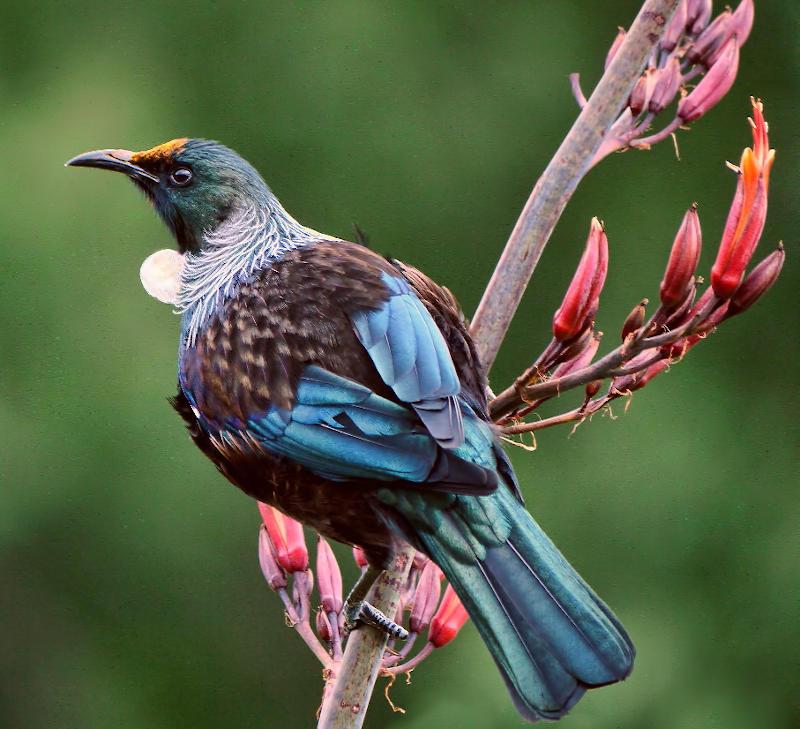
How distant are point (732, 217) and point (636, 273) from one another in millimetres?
2870

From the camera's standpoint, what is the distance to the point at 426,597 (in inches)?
89.4

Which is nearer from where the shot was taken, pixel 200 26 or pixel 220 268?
pixel 220 268

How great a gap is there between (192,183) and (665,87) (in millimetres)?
887

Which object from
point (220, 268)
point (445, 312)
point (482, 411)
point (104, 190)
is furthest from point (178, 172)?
point (104, 190)

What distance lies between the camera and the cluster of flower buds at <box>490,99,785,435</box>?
6.26 feet

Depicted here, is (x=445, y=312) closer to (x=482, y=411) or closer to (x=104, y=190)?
(x=482, y=411)

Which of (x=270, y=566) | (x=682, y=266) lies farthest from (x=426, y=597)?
(x=682, y=266)

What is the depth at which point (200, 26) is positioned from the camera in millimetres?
5426

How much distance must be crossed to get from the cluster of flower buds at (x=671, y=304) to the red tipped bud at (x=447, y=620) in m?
0.36

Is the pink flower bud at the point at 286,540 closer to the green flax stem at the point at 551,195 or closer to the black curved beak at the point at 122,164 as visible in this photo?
the green flax stem at the point at 551,195

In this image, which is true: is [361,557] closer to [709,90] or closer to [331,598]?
[331,598]

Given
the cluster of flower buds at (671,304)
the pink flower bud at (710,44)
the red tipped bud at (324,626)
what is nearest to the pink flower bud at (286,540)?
the red tipped bud at (324,626)

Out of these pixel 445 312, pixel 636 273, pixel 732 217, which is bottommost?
pixel 636 273

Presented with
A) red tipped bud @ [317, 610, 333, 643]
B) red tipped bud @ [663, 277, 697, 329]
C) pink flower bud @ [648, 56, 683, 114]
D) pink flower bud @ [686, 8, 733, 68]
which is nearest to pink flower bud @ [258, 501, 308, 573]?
red tipped bud @ [317, 610, 333, 643]
